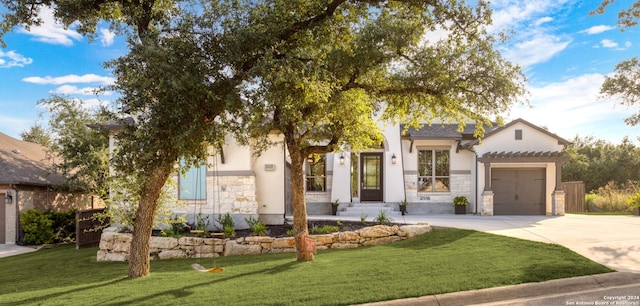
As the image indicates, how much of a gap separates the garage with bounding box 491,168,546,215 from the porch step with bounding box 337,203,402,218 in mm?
4383

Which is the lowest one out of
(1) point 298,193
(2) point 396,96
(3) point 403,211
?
(3) point 403,211

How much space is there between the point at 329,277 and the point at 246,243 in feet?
17.0

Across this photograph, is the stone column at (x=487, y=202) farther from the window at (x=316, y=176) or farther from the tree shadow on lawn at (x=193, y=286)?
the tree shadow on lawn at (x=193, y=286)

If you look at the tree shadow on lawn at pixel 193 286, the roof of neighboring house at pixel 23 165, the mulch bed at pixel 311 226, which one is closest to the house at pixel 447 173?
the mulch bed at pixel 311 226

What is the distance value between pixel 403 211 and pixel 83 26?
13.3 meters

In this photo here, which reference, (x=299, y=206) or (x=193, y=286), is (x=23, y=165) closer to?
(x=299, y=206)

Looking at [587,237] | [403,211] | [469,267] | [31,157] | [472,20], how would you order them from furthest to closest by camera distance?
[31,157] → [403,211] → [587,237] → [472,20] → [469,267]

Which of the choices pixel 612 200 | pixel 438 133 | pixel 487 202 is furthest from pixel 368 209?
pixel 612 200

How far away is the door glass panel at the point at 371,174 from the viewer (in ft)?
63.5

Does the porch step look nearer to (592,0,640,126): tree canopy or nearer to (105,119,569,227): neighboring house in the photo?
(105,119,569,227): neighboring house

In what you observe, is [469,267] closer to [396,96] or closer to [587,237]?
[396,96]

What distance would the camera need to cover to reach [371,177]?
19422 millimetres

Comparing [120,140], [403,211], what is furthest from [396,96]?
[403,211]

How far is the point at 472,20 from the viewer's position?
8570 mm
